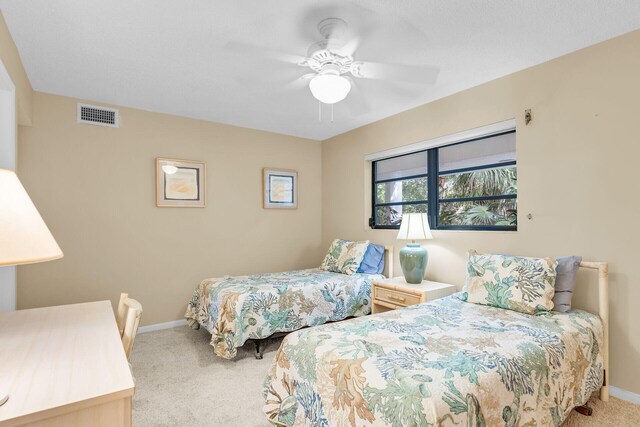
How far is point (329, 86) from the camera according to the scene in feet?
7.28

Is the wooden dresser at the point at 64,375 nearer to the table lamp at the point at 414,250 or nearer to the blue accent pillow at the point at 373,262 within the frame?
the table lamp at the point at 414,250

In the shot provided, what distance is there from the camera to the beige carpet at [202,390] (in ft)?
6.55

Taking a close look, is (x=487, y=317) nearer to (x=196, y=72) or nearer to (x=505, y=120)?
(x=505, y=120)

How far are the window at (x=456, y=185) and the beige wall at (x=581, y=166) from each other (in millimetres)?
176

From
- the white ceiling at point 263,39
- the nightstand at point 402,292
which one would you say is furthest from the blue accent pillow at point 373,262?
the white ceiling at point 263,39

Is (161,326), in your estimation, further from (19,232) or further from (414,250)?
(19,232)

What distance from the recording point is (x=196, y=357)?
2.90 meters

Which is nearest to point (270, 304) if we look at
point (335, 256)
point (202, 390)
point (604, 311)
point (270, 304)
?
point (270, 304)

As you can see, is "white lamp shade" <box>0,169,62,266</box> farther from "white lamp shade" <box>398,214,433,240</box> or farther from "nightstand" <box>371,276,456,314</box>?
"white lamp shade" <box>398,214,433,240</box>

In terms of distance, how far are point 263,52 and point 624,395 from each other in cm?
340

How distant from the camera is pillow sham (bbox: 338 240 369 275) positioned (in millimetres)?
3750

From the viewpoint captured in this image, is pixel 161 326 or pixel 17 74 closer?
pixel 17 74

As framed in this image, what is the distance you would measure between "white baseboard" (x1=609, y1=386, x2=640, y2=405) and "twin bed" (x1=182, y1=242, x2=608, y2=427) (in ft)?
0.50

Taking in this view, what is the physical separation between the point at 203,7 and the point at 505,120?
2459mm
